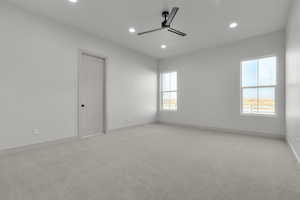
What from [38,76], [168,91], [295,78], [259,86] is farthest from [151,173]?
[168,91]

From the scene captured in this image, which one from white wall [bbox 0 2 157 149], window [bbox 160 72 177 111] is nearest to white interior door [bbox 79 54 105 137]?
white wall [bbox 0 2 157 149]

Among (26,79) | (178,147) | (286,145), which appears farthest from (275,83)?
(26,79)

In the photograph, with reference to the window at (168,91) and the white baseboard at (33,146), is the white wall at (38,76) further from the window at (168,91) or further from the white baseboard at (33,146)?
the window at (168,91)

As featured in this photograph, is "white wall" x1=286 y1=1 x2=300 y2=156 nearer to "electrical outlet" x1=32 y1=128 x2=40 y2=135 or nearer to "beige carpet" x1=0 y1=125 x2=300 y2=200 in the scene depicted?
"beige carpet" x1=0 y1=125 x2=300 y2=200

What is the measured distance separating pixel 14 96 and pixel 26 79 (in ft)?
1.41

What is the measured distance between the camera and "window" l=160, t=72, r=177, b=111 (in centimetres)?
642

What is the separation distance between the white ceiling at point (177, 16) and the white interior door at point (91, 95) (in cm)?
97

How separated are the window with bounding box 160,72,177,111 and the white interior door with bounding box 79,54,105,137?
10.3ft

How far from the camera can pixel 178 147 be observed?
3.33 meters

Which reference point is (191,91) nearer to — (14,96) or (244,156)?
(244,156)

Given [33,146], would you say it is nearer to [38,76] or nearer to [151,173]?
[38,76]

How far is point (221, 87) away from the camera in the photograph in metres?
5.05

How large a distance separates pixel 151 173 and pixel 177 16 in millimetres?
3400

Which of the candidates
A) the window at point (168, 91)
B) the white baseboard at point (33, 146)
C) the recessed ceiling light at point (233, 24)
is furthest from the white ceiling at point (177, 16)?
the white baseboard at point (33, 146)
